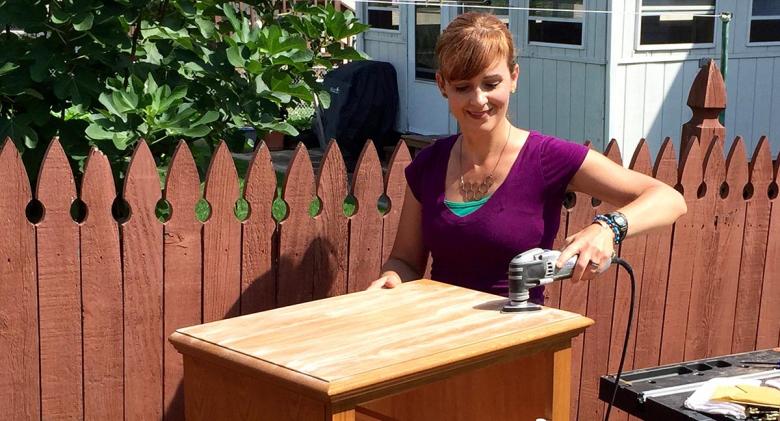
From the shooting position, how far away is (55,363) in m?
3.17

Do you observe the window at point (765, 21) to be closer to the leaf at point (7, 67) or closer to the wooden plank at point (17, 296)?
the leaf at point (7, 67)

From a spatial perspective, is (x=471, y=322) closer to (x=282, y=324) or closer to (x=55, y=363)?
(x=282, y=324)

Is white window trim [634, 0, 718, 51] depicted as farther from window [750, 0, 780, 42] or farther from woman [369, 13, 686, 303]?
woman [369, 13, 686, 303]

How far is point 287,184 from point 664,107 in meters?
7.16

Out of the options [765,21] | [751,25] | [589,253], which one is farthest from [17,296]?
[765,21]

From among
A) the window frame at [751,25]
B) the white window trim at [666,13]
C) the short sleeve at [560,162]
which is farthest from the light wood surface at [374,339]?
the window frame at [751,25]

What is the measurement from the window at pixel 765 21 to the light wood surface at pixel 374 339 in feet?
28.4

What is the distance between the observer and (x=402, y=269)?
10.2ft

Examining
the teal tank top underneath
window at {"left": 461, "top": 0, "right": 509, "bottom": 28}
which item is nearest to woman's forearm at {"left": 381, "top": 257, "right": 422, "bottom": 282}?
the teal tank top underneath

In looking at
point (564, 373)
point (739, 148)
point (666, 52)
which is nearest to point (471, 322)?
point (564, 373)

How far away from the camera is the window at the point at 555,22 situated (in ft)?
32.8

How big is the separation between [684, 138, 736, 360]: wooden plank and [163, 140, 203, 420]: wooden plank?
229cm

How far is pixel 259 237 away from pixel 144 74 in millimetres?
722

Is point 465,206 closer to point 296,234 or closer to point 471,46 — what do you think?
point 471,46
